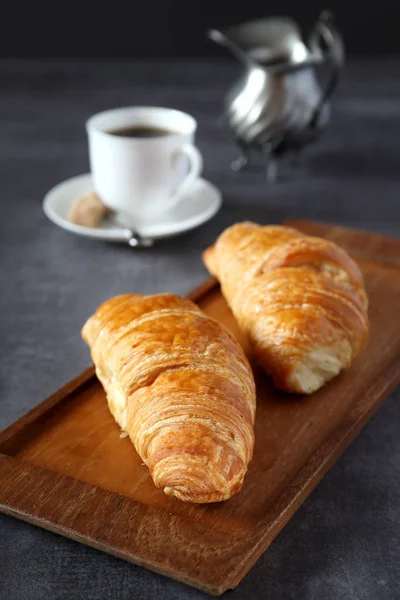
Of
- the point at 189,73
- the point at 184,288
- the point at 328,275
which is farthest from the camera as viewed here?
the point at 189,73

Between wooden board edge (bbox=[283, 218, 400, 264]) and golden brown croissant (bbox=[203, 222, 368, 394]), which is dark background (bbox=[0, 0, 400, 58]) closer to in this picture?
wooden board edge (bbox=[283, 218, 400, 264])

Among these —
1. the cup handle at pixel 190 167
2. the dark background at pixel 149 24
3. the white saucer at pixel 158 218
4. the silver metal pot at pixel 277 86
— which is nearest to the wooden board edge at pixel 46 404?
the white saucer at pixel 158 218

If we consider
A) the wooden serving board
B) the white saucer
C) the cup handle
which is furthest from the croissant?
the cup handle

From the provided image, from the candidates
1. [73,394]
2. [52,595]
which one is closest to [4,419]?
[73,394]

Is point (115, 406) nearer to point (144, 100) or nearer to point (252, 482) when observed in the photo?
point (252, 482)

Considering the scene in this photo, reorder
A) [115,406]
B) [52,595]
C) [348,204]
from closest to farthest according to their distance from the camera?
[52,595], [115,406], [348,204]

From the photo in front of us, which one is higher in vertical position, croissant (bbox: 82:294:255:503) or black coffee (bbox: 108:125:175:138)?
croissant (bbox: 82:294:255:503)

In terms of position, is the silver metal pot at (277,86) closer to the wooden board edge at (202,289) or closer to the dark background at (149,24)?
the wooden board edge at (202,289)
